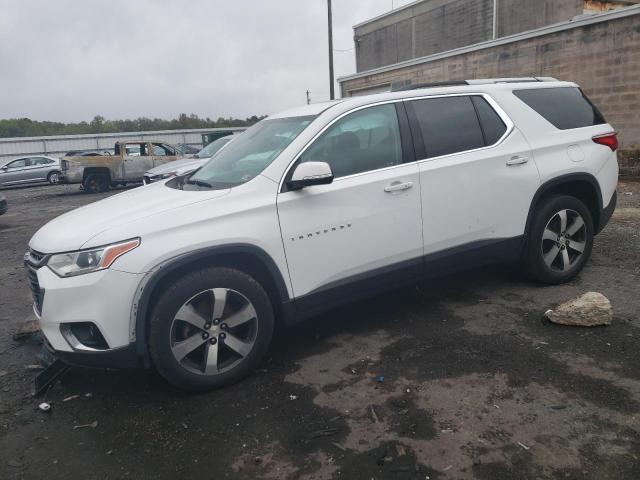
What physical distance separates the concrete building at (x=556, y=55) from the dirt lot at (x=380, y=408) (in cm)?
320

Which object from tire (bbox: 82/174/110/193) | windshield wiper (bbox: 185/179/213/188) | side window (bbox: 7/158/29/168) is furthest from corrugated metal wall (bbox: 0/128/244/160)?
windshield wiper (bbox: 185/179/213/188)

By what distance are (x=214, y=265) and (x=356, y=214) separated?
3.42 feet

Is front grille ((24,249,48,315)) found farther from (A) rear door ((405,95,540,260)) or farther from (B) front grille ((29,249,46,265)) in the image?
(A) rear door ((405,95,540,260))

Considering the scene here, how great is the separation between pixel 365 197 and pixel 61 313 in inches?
81.8

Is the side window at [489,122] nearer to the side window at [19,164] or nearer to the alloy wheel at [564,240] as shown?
the alloy wheel at [564,240]

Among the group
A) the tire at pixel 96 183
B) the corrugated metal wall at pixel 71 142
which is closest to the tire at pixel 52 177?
the tire at pixel 96 183

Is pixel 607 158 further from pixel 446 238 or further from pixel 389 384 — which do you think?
pixel 389 384

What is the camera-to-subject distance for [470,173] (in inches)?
154

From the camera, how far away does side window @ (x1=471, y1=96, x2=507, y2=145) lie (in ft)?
13.5

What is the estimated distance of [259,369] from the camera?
348 centimetres

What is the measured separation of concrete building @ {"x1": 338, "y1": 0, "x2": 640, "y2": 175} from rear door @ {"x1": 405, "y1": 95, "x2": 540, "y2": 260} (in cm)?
174

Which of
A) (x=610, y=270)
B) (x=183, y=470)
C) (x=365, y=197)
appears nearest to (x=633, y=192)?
(x=610, y=270)

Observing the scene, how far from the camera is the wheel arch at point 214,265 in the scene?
2916 millimetres

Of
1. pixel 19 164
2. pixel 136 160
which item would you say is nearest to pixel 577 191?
pixel 136 160
